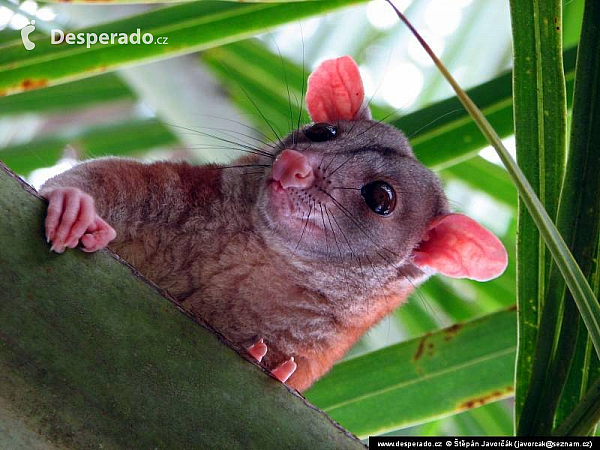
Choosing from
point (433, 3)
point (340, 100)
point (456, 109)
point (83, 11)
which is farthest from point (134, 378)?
point (433, 3)

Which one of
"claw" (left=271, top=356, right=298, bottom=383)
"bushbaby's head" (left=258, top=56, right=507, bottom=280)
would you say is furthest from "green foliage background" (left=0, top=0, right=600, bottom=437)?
"claw" (left=271, top=356, right=298, bottom=383)

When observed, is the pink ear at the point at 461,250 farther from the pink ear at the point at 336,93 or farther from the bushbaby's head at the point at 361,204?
the pink ear at the point at 336,93

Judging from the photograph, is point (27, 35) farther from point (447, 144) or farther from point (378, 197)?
point (447, 144)


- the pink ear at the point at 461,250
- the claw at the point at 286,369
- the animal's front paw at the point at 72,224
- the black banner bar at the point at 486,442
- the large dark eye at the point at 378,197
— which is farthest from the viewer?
the large dark eye at the point at 378,197

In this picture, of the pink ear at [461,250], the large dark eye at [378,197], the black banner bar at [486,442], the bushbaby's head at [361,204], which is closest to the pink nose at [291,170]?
the bushbaby's head at [361,204]

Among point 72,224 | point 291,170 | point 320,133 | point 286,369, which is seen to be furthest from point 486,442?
point 320,133

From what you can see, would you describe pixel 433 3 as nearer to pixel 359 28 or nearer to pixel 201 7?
pixel 359 28

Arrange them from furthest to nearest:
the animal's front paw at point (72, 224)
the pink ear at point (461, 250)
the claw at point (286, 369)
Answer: the pink ear at point (461, 250) < the claw at point (286, 369) < the animal's front paw at point (72, 224)
